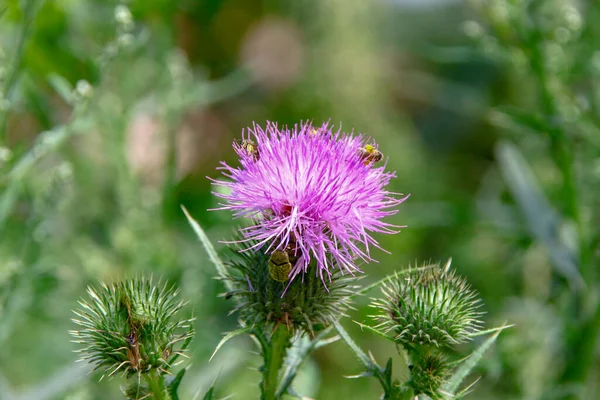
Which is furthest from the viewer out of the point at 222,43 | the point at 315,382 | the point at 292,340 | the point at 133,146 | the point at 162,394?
the point at 222,43

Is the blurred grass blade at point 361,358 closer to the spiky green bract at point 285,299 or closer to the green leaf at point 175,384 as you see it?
the spiky green bract at point 285,299

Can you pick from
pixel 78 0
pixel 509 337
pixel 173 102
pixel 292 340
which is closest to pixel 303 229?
pixel 292 340

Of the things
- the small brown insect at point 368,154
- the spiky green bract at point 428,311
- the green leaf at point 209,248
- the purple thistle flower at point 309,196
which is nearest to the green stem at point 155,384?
the green leaf at point 209,248

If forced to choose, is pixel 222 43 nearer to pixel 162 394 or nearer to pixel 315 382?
pixel 315 382

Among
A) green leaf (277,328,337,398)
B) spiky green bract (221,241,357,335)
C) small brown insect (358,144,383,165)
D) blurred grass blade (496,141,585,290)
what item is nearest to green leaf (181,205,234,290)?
spiky green bract (221,241,357,335)

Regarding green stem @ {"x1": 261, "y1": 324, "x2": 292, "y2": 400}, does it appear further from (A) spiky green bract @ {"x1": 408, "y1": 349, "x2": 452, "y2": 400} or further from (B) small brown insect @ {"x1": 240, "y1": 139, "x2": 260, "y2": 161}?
(B) small brown insect @ {"x1": 240, "y1": 139, "x2": 260, "y2": 161}

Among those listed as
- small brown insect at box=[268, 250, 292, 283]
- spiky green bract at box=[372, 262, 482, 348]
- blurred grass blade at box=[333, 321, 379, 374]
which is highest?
small brown insect at box=[268, 250, 292, 283]
